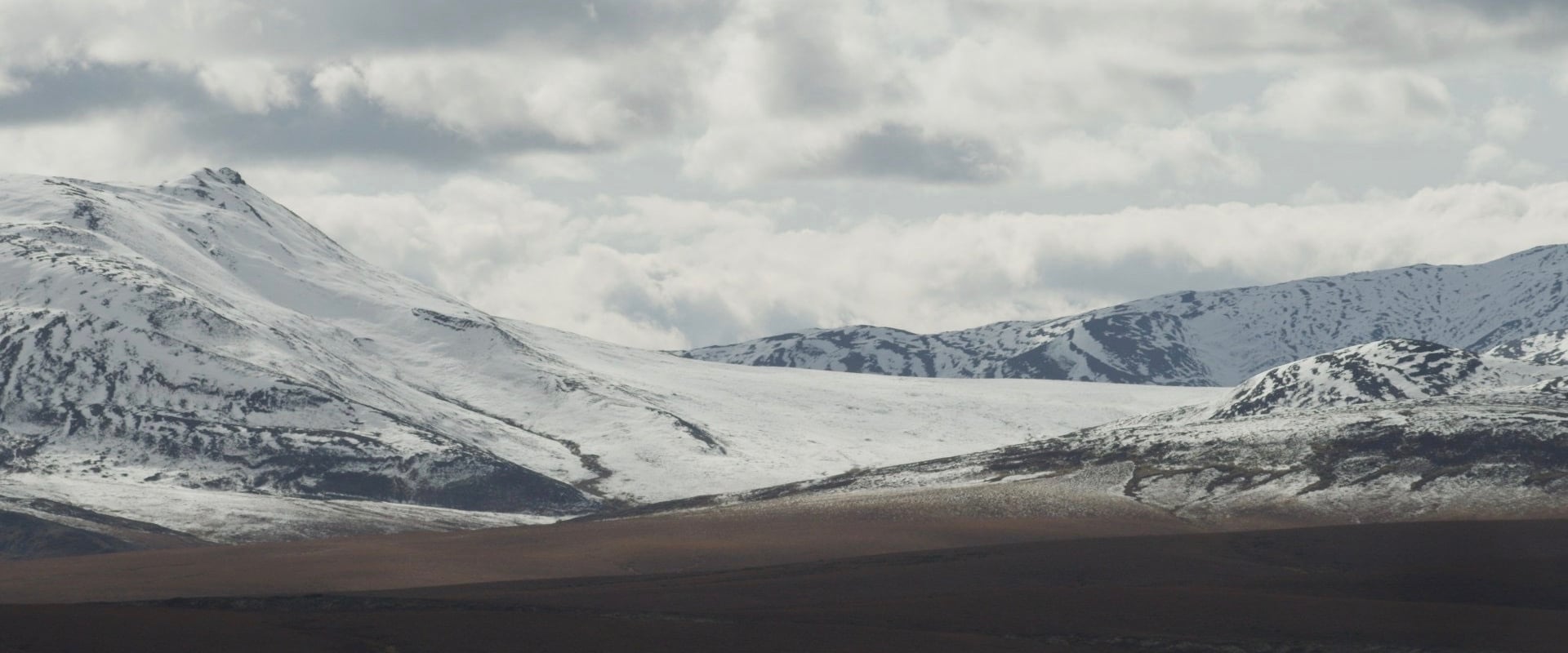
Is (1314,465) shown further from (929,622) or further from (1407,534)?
(929,622)

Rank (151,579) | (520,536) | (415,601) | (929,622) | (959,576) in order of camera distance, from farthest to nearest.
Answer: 1. (520,536)
2. (151,579)
3. (959,576)
4. (415,601)
5. (929,622)

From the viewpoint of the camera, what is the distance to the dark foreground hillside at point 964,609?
84188 mm

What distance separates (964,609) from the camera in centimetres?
9725

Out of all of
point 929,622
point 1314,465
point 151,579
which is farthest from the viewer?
point 1314,465

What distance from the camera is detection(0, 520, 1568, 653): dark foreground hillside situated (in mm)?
84188

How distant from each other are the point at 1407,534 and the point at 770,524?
5664 centimetres

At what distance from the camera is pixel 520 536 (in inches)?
6511

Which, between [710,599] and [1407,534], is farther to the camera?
[1407,534]

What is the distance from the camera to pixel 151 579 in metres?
134

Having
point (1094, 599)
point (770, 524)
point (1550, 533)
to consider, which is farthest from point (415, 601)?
point (1550, 533)

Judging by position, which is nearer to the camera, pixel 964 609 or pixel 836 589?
pixel 964 609

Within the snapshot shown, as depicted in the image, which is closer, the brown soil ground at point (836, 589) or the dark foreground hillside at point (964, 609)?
the dark foreground hillside at point (964, 609)

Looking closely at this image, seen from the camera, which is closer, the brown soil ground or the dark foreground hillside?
the dark foreground hillside

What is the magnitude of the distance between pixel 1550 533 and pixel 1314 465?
197 ft
